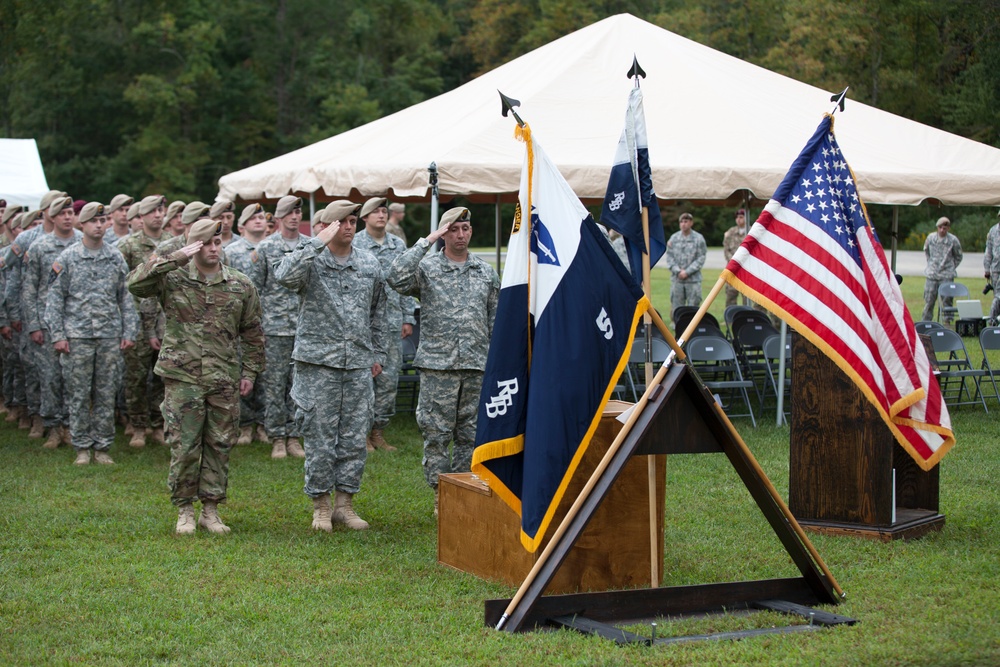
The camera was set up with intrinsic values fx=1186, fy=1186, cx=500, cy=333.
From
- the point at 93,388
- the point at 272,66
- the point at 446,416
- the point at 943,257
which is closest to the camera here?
the point at 446,416

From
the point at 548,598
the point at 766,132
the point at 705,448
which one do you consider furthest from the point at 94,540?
the point at 766,132

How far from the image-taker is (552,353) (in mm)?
5473

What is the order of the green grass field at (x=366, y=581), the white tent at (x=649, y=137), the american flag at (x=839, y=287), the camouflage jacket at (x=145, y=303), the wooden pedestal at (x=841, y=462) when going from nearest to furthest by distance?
1. the green grass field at (x=366, y=581)
2. the american flag at (x=839, y=287)
3. the wooden pedestal at (x=841, y=462)
4. the camouflage jacket at (x=145, y=303)
5. the white tent at (x=649, y=137)

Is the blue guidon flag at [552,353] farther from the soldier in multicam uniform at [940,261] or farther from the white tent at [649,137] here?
the soldier in multicam uniform at [940,261]

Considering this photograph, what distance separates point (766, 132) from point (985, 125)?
106ft

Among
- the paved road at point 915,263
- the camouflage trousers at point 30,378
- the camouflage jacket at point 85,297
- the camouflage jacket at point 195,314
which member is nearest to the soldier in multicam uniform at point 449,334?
the camouflage jacket at point 195,314

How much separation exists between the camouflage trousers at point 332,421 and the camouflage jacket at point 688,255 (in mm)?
11756

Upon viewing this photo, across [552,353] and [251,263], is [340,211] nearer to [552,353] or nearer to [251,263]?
[552,353]

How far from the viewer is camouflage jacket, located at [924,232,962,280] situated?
21203mm

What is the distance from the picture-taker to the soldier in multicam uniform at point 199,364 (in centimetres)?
761

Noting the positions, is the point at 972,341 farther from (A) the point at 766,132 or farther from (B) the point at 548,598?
(B) the point at 548,598

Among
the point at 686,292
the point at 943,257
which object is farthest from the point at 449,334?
the point at 943,257

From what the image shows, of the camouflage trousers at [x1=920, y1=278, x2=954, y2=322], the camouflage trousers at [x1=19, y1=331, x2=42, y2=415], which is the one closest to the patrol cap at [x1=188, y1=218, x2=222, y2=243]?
the camouflage trousers at [x1=19, y1=331, x2=42, y2=415]

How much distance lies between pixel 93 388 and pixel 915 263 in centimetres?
3208
